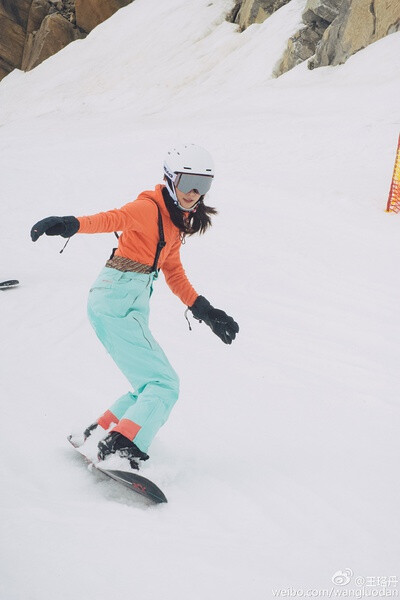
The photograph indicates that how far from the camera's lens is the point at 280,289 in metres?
6.71

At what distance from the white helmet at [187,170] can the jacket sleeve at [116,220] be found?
232mm

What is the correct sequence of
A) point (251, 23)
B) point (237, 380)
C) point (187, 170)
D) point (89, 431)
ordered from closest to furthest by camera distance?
point (187, 170)
point (89, 431)
point (237, 380)
point (251, 23)

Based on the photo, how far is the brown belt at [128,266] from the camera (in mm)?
2926

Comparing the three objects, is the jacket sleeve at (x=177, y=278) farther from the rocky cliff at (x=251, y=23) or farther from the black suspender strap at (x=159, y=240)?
the rocky cliff at (x=251, y=23)

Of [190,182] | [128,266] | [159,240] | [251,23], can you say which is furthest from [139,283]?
[251,23]

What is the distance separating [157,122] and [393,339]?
16176mm

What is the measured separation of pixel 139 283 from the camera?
9.65ft

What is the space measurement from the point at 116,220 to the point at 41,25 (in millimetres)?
40771

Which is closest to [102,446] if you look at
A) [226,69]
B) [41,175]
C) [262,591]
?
[262,591]

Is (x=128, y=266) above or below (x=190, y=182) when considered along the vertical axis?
below

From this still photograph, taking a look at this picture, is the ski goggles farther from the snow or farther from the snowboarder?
the snow

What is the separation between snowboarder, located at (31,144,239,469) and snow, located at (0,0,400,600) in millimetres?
373

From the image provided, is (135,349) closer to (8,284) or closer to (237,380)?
(237,380)

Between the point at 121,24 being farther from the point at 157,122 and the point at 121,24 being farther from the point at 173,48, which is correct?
the point at 157,122
